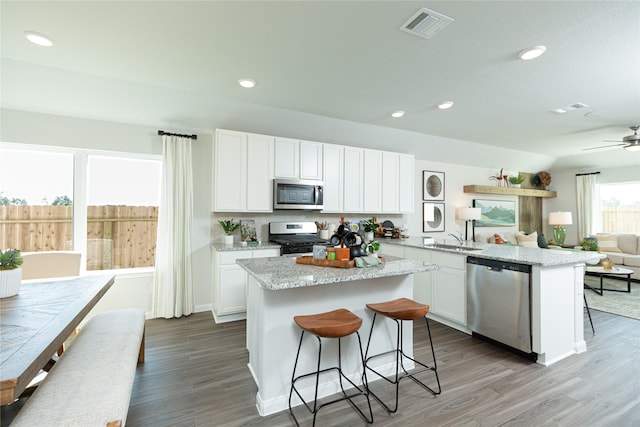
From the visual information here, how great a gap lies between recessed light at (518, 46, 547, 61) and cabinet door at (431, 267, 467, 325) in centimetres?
211

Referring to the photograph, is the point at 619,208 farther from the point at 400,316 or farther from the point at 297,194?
Answer: the point at 400,316

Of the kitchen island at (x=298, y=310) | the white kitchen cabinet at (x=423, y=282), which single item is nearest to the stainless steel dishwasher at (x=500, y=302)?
the white kitchen cabinet at (x=423, y=282)

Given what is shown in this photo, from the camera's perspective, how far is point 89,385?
53.7 inches

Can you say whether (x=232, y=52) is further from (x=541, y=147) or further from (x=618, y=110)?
(x=541, y=147)

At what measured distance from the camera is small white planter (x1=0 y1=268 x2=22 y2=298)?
178cm

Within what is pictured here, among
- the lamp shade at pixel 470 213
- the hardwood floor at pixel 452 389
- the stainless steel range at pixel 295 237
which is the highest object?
the lamp shade at pixel 470 213

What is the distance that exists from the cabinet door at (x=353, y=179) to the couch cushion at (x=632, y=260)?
5.40 meters

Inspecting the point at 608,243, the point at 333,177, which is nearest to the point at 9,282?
the point at 333,177

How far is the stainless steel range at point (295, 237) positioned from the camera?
12.3 ft

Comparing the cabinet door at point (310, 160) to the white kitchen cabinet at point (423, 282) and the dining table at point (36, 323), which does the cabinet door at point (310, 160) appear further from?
the dining table at point (36, 323)

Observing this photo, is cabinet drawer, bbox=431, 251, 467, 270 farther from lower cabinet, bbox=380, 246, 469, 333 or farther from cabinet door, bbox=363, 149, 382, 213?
cabinet door, bbox=363, 149, 382, 213

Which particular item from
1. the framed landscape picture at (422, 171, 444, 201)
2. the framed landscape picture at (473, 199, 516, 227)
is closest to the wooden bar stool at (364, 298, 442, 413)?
the framed landscape picture at (422, 171, 444, 201)

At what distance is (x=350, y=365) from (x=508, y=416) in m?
1.07

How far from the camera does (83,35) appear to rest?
2.18m
